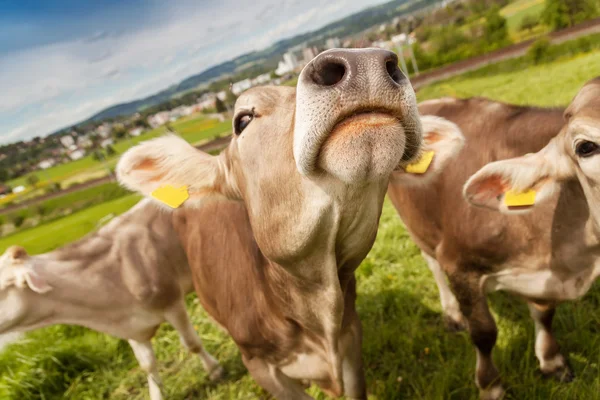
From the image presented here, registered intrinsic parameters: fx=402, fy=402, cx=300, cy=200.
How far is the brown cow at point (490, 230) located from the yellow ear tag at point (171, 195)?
1.54 m

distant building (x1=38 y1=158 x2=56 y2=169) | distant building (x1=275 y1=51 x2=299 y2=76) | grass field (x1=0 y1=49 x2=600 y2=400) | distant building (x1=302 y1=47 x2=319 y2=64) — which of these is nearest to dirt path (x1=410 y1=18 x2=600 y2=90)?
grass field (x1=0 y1=49 x2=600 y2=400)

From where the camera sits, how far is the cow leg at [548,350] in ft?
9.74

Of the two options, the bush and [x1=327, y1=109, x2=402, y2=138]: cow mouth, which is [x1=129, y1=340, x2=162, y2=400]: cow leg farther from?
the bush

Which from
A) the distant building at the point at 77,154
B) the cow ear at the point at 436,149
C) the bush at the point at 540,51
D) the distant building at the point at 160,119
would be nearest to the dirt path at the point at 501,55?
the bush at the point at 540,51

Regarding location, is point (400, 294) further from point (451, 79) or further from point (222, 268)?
point (451, 79)

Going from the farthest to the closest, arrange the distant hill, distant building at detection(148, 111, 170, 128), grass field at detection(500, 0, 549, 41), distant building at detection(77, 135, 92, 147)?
1. grass field at detection(500, 0, 549, 41)
2. distant building at detection(77, 135, 92, 147)
3. distant building at detection(148, 111, 170, 128)
4. the distant hill

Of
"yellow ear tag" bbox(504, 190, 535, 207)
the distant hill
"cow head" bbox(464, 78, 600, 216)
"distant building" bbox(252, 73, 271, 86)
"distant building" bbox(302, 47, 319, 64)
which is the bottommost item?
"yellow ear tag" bbox(504, 190, 535, 207)

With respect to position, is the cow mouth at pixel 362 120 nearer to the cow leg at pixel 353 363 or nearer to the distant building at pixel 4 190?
the cow leg at pixel 353 363

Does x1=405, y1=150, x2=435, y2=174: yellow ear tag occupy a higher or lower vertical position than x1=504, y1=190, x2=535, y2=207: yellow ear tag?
higher

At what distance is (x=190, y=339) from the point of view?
13.8 ft

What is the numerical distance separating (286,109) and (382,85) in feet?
1.67

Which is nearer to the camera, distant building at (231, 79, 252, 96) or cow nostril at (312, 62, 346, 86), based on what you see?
cow nostril at (312, 62, 346, 86)

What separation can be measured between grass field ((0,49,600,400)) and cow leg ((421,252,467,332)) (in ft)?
0.33

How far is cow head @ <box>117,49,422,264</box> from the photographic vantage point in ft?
4.13
